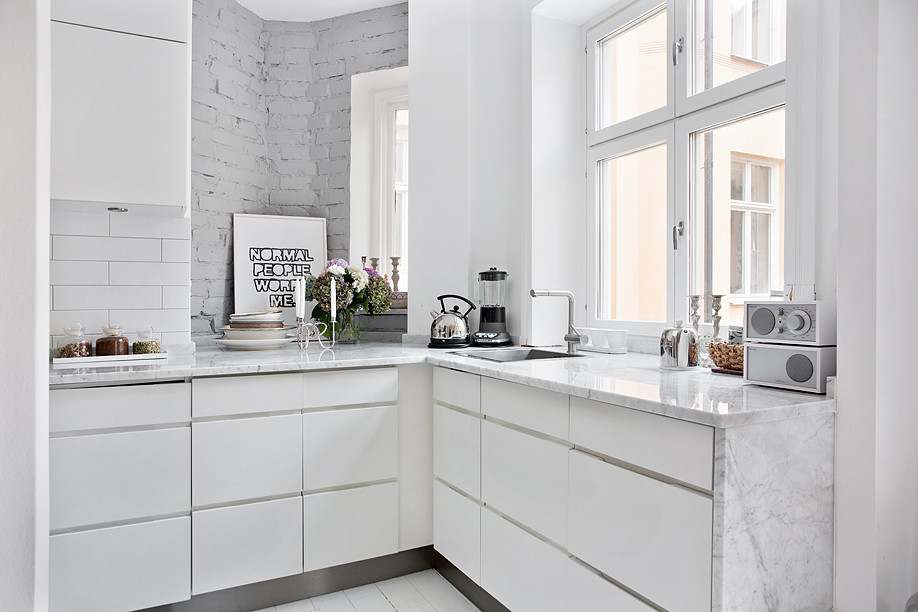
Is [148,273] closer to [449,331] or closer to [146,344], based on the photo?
[146,344]

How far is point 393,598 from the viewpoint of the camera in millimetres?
2283

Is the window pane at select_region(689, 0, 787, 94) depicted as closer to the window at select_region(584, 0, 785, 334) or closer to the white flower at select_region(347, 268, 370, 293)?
the window at select_region(584, 0, 785, 334)

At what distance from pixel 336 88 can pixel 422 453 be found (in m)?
2.18

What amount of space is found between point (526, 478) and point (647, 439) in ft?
1.90

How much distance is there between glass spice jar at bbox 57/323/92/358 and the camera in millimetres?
2162

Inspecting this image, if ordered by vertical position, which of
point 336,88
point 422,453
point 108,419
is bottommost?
point 422,453

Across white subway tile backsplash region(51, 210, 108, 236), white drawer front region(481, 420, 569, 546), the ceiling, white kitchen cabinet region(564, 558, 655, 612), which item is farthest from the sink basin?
the ceiling

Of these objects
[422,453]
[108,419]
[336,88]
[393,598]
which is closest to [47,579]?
[108,419]

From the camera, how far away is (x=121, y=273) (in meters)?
2.41

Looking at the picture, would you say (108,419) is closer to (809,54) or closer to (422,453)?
(422,453)

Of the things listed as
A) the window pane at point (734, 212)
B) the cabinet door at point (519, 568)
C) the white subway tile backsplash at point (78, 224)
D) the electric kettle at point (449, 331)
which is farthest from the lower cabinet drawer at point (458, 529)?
the white subway tile backsplash at point (78, 224)

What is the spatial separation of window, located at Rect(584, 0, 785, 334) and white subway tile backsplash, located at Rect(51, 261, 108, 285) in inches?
86.3

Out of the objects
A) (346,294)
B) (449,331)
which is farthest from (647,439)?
(346,294)

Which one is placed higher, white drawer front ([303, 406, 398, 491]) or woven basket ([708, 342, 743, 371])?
woven basket ([708, 342, 743, 371])
